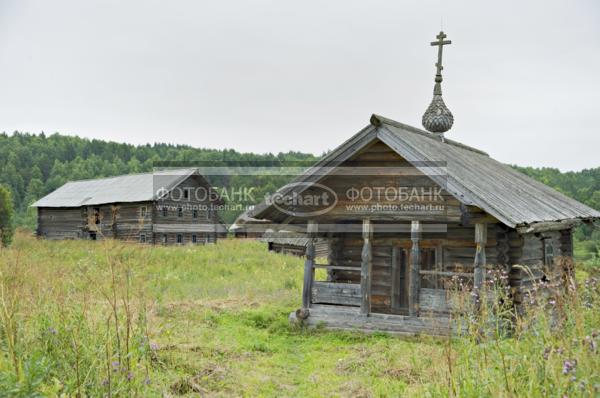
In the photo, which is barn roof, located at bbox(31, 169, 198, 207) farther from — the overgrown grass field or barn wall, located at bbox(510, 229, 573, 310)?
barn wall, located at bbox(510, 229, 573, 310)

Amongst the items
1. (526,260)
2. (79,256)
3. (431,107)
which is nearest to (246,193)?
(79,256)

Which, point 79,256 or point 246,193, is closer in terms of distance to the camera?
point 79,256

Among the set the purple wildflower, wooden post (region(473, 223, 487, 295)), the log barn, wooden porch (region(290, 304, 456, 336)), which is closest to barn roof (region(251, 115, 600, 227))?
the log barn

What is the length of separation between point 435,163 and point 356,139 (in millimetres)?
1779

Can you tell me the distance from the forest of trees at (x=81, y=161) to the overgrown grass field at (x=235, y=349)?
51.8 m

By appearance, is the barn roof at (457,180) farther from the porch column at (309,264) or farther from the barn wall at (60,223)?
the barn wall at (60,223)

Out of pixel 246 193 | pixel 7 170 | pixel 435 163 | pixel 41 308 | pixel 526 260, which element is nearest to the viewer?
pixel 41 308

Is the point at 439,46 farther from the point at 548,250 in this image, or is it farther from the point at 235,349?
the point at 235,349

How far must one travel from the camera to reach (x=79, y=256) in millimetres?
22422

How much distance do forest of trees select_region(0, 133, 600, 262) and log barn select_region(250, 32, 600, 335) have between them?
48.3 m

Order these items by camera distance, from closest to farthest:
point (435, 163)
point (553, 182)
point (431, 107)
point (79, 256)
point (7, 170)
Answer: point (435, 163)
point (431, 107)
point (79, 256)
point (553, 182)
point (7, 170)

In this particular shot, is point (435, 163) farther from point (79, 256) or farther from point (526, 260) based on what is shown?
point (79, 256)

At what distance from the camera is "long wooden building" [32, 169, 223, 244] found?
119ft

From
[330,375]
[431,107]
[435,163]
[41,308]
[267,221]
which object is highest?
[431,107]
